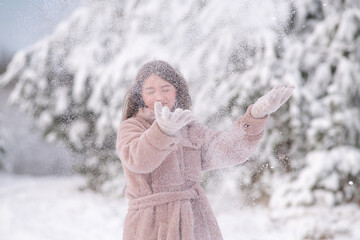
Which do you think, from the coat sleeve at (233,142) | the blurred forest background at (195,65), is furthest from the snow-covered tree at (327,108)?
the coat sleeve at (233,142)

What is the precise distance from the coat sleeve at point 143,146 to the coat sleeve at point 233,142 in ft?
0.23

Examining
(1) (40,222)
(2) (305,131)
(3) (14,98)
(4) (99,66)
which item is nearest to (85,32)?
(4) (99,66)

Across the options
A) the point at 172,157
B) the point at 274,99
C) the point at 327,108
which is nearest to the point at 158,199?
the point at 172,157

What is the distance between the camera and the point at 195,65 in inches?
23.6

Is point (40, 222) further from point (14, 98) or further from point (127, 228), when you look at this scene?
point (127, 228)

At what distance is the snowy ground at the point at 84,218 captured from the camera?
2.50 ft

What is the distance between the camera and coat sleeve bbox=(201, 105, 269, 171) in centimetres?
42

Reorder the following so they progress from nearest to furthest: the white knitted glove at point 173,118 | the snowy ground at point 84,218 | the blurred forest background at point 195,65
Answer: the white knitted glove at point 173,118, the blurred forest background at point 195,65, the snowy ground at point 84,218

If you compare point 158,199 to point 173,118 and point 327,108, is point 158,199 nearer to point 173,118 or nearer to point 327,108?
point 173,118

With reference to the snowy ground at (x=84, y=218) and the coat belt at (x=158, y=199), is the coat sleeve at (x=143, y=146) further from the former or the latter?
the snowy ground at (x=84, y=218)

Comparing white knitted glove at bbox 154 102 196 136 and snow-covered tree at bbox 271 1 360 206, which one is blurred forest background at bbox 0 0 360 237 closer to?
snow-covered tree at bbox 271 1 360 206

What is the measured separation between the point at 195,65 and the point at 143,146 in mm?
255

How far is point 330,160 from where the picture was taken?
950 mm

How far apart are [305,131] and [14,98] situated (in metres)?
0.59
